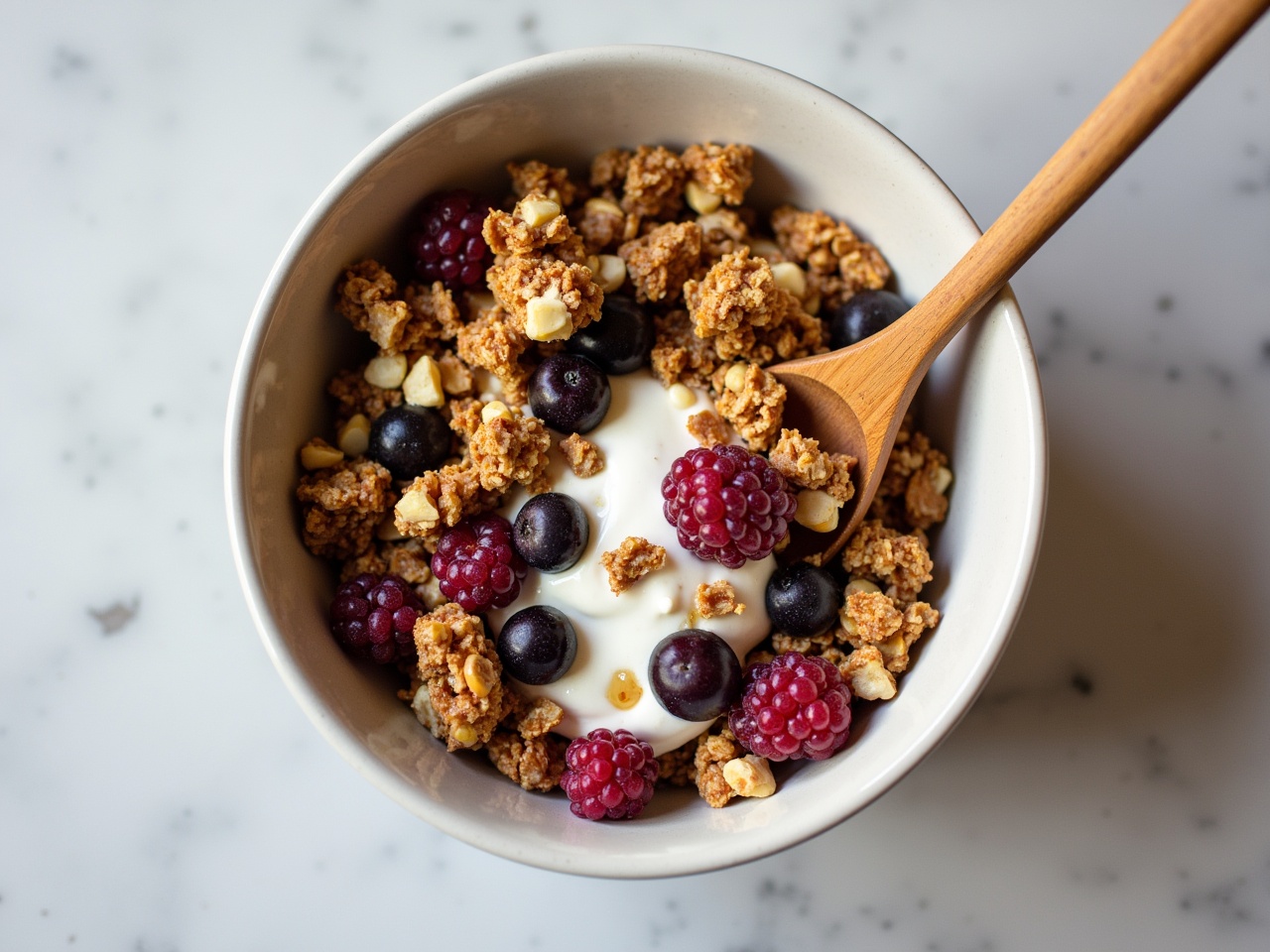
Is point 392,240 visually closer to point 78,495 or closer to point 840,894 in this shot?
point 78,495

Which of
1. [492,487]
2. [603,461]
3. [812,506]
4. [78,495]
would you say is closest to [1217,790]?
[812,506]

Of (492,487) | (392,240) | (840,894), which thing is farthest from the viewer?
(840,894)

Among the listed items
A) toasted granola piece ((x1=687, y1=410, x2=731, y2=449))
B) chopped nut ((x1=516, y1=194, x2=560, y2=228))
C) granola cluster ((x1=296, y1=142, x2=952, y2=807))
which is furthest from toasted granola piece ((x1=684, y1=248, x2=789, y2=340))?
chopped nut ((x1=516, y1=194, x2=560, y2=228))

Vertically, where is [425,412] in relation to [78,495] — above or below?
above

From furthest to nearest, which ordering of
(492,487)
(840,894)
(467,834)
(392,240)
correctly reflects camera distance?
(840,894)
(392,240)
(492,487)
(467,834)

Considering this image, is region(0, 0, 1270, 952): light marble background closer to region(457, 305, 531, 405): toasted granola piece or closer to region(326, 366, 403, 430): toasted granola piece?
region(326, 366, 403, 430): toasted granola piece

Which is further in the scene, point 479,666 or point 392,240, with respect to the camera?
point 392,240
